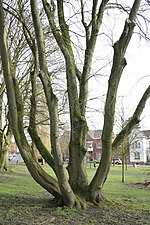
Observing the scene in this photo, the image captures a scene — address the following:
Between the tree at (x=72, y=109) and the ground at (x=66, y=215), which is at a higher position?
the tree at (x=72, y=109)

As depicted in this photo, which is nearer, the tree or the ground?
the ground

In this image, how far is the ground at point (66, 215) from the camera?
5.82 meters

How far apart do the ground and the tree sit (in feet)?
1.45

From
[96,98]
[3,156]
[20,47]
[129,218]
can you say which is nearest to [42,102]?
[20,47]

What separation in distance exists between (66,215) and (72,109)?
2.58 m

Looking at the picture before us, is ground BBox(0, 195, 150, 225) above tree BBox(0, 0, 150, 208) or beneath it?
beneath

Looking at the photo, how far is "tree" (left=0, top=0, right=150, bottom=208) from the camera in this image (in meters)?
6.93

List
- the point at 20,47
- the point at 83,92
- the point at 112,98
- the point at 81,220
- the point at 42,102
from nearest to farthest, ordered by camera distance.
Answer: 1. the point at 81,220
2. the point at 112,98
3. the point at 83,92
4. the point at 20,47
5. the point at 42,102

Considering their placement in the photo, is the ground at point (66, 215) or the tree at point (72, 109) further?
the tree at point (72, 109)

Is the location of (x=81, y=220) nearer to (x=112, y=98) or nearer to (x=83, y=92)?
(x=112, y=98)

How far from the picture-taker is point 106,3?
336 inches

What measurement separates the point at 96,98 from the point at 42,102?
35.8ft

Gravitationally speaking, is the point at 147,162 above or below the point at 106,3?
below

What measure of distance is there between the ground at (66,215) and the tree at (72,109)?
17.5 inches
